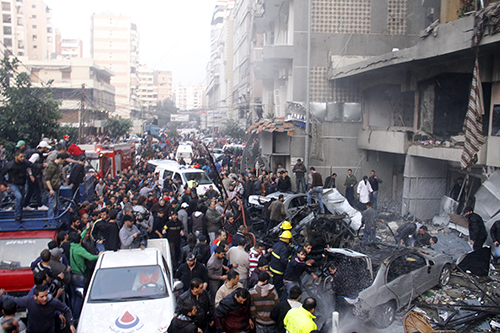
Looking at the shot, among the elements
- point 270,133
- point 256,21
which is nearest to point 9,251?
point 270,133

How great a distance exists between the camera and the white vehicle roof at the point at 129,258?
6.50 meters

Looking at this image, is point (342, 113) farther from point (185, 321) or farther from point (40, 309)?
point (40, 309)

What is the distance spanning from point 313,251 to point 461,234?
593cm

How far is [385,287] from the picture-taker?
7.12 metres

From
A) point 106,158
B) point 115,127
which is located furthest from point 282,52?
point 115,127

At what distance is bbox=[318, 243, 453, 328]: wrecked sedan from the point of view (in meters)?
6.92

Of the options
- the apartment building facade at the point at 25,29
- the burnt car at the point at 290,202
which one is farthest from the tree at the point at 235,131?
the apartment building facade at the point at 25,29

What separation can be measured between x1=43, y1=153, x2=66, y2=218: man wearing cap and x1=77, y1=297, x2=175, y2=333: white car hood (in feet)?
9.75

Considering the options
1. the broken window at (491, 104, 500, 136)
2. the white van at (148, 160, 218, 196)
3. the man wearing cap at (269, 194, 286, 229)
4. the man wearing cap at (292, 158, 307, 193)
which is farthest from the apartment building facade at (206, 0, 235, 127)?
the broken window at (491, 104, 500, 136)

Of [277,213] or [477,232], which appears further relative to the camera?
[277,213]

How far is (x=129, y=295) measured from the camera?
607 cm

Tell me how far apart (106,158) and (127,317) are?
1395 centimetres

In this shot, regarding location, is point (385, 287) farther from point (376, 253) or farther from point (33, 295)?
point (33, 295)

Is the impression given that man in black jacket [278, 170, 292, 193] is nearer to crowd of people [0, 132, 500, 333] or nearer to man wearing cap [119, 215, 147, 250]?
crowd of people [0, 132, 500, 333]
